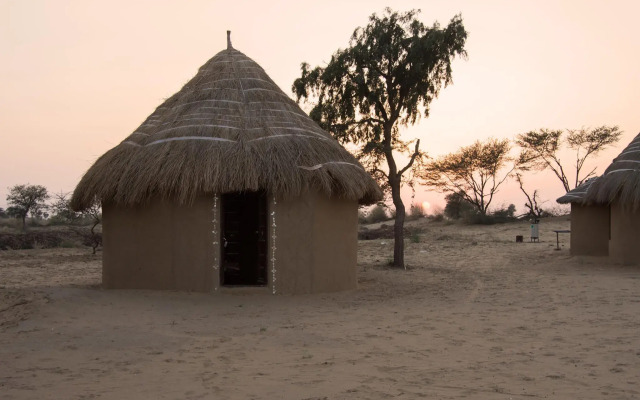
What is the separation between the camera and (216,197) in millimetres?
9078

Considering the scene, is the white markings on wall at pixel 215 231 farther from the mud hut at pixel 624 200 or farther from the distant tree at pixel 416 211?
the distant tree at pixel 416 211

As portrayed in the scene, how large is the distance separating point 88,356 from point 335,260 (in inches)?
191

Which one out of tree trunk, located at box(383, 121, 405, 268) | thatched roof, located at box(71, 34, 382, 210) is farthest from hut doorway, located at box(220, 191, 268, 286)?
tree trunk, located at box(383, 121, 405, 268)

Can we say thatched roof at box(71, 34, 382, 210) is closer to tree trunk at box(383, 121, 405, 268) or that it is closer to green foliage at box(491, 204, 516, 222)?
tree trunk at box(383, 121, 405, 268)

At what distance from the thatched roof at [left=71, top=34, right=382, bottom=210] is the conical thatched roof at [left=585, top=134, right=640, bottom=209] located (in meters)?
5.59

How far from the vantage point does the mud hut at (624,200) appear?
42.2 feet

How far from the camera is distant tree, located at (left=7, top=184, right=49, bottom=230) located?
98.8ft

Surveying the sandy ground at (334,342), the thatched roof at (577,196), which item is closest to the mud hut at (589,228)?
the thatched roof at (577,196)

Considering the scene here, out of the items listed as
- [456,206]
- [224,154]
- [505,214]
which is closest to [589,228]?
[224,154]

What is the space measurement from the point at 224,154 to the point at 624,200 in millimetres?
8462

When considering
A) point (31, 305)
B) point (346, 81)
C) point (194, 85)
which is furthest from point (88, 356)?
point (346, 81)

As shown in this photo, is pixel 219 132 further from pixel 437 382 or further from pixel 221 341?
pixel 437 382

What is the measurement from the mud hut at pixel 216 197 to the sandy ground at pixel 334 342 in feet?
1.66

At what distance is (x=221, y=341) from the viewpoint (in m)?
6.27
